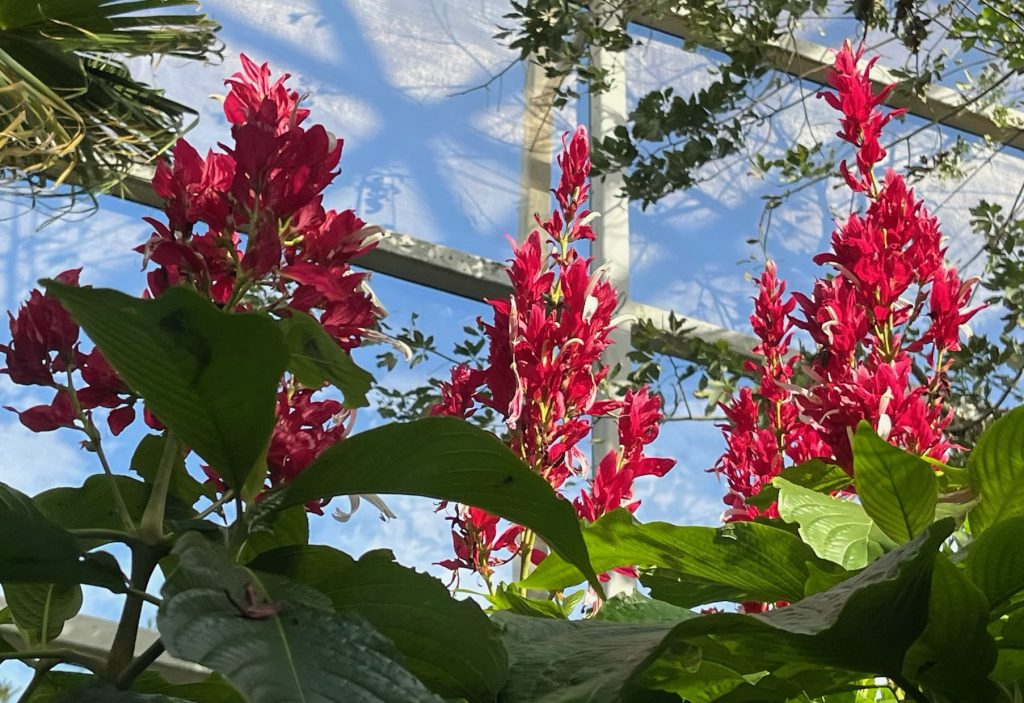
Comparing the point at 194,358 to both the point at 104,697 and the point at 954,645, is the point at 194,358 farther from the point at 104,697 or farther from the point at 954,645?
the point at 954,645

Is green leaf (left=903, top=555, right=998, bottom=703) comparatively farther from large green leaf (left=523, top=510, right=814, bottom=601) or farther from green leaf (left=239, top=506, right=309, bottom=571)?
green leaf (left=239, top=506, right=309, bottom=571)

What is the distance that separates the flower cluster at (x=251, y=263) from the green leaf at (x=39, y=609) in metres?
0.08

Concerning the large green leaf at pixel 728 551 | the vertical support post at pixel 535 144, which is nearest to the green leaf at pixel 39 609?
the large green leaf at pixel 728 551

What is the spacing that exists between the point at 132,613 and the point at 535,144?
127 inches

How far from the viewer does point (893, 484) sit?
0.48 meters

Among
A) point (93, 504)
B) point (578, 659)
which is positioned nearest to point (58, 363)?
point (93, 504)

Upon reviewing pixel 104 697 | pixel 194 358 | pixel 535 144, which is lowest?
pixel 104 697

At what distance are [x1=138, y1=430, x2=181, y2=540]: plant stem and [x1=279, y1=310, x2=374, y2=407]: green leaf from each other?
6cm

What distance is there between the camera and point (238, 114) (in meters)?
0.52

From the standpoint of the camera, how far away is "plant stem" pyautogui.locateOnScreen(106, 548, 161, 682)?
1.16ft

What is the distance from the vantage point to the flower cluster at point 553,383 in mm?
709

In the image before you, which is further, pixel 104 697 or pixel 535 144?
pixel 535 144

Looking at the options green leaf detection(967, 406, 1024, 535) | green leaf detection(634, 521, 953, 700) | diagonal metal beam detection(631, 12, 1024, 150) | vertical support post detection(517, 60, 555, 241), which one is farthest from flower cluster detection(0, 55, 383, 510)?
vertical support post detection(517, 60, 555, 241)

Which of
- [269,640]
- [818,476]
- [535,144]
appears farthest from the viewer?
[535,144]
